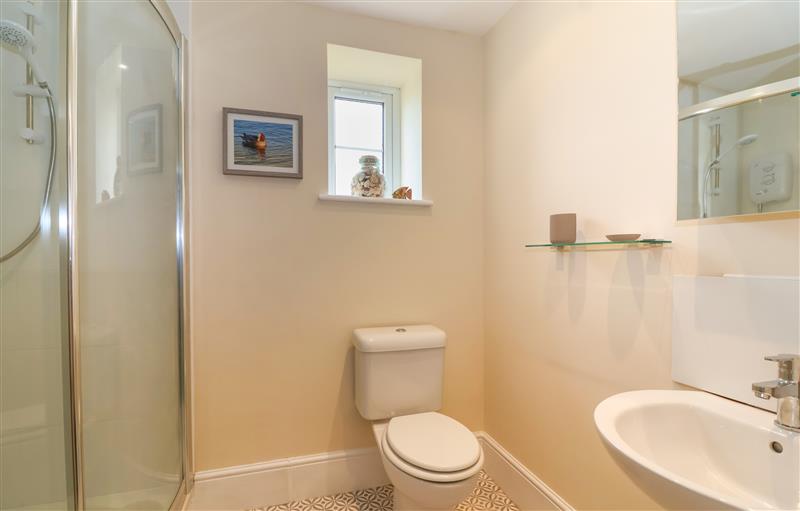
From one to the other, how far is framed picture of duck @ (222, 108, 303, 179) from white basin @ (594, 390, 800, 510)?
5.05ft

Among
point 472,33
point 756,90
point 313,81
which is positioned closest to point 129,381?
point 313,81

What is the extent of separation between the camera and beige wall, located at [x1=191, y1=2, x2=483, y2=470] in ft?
5.45

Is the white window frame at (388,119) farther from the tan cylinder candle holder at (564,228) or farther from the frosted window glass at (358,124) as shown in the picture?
the tan cylinder candle holder at (564,228)

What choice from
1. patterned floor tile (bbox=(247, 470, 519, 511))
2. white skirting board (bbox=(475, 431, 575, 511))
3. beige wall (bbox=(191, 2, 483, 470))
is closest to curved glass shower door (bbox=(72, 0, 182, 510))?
beige wall (bbox=(191, 2, 483, 470))

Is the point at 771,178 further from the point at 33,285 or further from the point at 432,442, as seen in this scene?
the point at 33,285

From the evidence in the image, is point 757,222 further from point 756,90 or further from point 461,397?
point 461,397

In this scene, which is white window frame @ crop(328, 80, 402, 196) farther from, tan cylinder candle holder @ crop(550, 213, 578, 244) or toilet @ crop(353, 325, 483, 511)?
tan cylinder candle holder @ crop(550, 213, 578, 244)

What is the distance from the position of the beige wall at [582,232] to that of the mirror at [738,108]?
0.04 metres

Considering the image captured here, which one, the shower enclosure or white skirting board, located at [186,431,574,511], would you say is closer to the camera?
the shower enclosure

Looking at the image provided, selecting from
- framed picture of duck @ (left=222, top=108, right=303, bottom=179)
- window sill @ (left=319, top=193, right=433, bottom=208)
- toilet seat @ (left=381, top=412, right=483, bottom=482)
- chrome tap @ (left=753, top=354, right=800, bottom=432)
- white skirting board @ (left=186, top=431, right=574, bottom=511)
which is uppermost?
framed picture of duck @ (left=222, top=108, right=303, bottom=179)

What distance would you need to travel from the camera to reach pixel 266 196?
1.73 m

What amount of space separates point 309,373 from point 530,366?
1031mm

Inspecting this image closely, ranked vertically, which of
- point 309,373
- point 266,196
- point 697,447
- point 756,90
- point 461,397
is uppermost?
point 756,90

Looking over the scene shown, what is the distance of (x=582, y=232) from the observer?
4.66 feet
